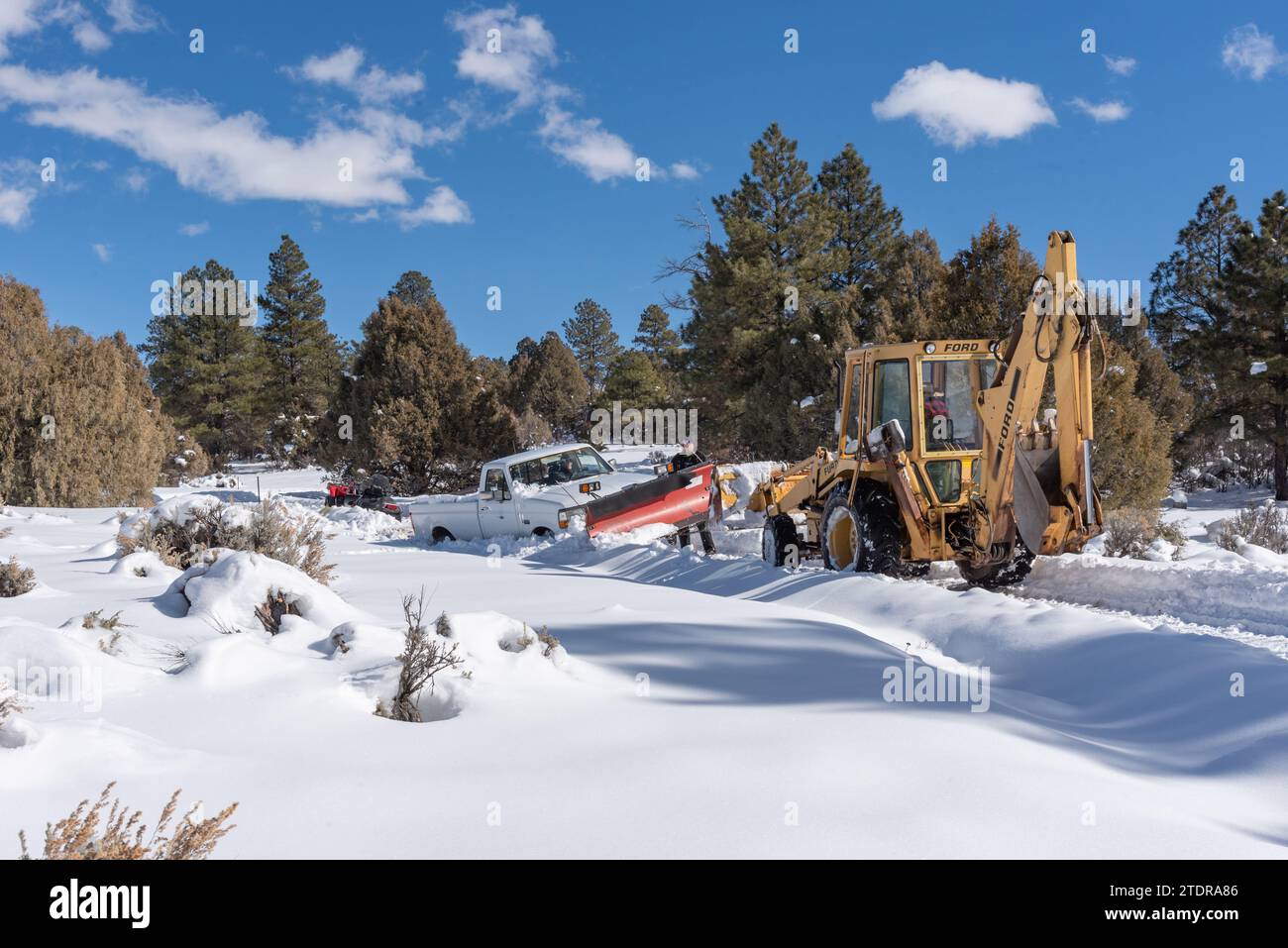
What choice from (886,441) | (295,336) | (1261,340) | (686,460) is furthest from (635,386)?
(886,441)

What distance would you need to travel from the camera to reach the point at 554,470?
1542cm

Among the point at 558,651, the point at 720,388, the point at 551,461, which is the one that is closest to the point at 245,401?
the point at 720,388

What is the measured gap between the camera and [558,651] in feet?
17.2

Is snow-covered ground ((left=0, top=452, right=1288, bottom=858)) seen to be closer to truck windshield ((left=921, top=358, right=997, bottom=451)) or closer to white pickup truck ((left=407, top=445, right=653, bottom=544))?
truck windshield ((left=921, top=358, right=997, bottom=451))

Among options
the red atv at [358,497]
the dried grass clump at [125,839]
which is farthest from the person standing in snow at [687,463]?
the red atv at [358,497]

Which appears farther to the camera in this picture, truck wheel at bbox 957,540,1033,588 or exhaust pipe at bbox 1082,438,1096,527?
truck wheel at bbox 957,540,1033,588

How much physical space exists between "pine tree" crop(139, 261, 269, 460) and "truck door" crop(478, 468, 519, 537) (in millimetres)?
40221

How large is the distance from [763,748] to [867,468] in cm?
646

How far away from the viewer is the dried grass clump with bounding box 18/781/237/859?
2.37 meters

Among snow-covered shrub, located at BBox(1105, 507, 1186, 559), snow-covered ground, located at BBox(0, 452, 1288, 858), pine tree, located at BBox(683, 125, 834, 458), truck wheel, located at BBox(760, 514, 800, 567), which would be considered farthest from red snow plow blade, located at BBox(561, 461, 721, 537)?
pine tree, located at BBox(683, 125, 834, 458)

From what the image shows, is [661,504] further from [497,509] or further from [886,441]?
[886,441]

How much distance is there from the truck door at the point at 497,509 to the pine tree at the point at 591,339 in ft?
174

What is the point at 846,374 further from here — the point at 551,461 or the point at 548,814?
the point at 548,814

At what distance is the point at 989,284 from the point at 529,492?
40.0ft
